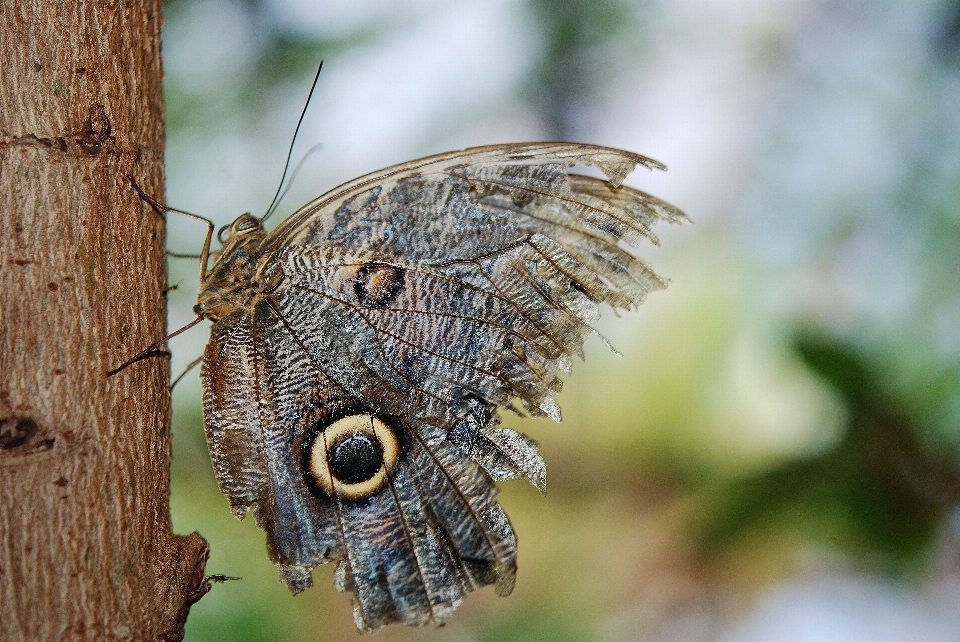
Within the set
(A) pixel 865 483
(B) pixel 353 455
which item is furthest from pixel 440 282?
(A) pixel 865 483

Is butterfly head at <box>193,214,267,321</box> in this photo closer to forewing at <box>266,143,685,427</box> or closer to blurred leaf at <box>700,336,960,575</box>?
forewing at <box>266,143,685,427</box>

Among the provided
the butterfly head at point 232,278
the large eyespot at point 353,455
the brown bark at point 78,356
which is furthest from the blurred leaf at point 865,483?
the brown bark at point 78,356

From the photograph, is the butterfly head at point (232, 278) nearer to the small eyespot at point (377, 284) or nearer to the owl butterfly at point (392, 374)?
the owl butterfly at point (392, 374)

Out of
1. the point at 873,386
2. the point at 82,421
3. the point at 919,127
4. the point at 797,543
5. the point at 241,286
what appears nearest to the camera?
the point at 82,421

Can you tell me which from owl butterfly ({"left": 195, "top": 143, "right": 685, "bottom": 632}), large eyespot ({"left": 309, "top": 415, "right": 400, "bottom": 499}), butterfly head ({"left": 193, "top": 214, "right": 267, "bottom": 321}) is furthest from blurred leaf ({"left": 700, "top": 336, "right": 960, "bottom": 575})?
butterfly head ({"left": 193, "top": 214, "right": 267, "bottom": 321})

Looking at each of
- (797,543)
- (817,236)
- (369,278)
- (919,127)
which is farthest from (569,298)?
(919,127)

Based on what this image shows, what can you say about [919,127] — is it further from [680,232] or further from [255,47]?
[255,47]

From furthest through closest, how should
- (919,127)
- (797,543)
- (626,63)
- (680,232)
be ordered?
(626,63)
(680,232)
(919,127)
(797,543)
